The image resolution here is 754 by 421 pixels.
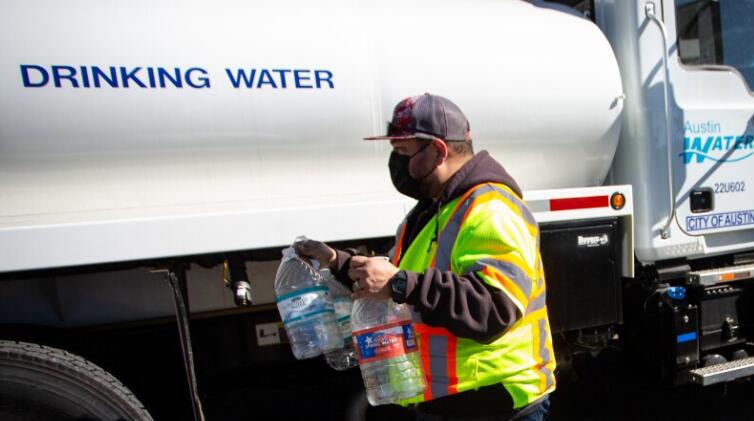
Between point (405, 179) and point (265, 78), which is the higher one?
point (265, 78)

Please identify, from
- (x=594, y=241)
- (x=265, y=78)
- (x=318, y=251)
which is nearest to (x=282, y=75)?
(x=265, y=78)

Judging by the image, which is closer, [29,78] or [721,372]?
[29,78]

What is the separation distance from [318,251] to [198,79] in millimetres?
751

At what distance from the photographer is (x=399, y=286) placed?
141 cm

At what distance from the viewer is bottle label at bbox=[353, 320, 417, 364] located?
1.63 metres

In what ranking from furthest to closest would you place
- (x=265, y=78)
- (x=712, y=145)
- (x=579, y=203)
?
(x=712, y=145)
(x=579, y=203)
(x=265, y=78)

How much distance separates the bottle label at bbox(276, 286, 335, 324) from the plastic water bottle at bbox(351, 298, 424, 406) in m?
0.18

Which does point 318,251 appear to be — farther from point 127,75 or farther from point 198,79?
point 127,75

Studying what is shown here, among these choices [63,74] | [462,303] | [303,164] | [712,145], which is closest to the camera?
[462,303]

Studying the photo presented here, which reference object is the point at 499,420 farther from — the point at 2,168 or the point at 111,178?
the point at 2,168

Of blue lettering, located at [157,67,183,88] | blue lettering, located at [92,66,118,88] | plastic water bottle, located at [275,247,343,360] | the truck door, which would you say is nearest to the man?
plastic water bottle, located at [275,247,343,360]

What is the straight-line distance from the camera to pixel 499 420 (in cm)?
157

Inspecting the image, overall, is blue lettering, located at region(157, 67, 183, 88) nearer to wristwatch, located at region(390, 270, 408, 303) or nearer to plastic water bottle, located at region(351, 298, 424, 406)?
plastic water bottle, located at region(351, 298, 424, 406)

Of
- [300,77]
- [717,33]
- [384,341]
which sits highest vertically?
[717,33]
